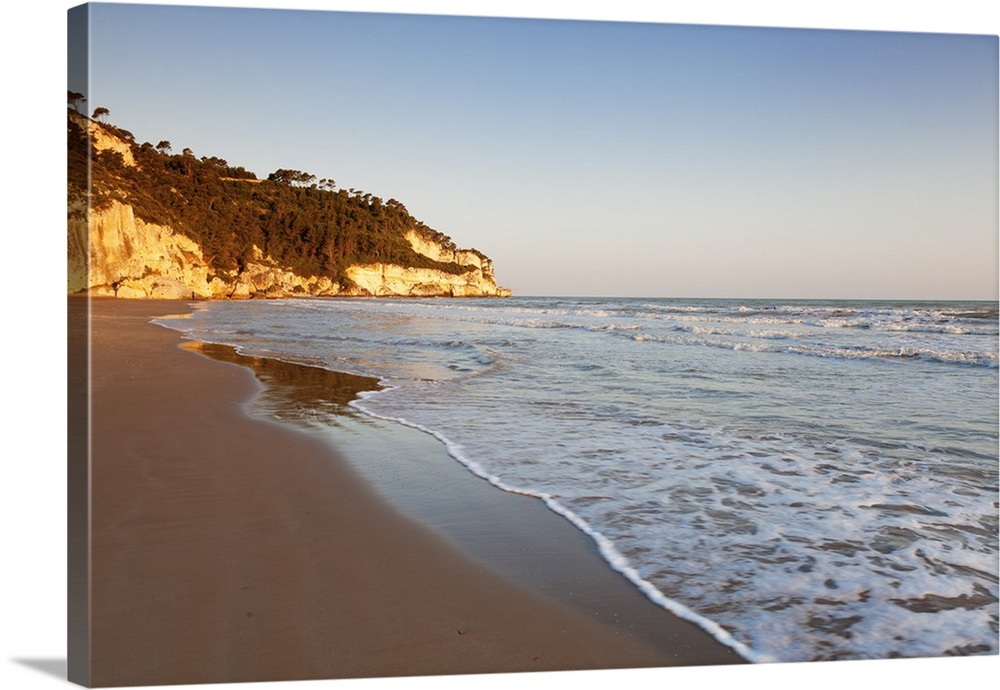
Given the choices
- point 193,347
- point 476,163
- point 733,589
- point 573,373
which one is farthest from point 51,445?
point 193,347

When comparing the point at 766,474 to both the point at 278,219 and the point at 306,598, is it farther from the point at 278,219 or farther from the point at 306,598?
the point at 278,219

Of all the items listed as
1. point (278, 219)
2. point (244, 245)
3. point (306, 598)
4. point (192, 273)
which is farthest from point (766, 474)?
point (278, 219)

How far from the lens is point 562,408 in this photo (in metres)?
5.54

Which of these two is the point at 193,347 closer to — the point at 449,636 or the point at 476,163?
the point at 476,163

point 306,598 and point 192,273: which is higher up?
point 192,273

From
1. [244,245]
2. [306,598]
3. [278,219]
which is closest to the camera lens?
[306,598]

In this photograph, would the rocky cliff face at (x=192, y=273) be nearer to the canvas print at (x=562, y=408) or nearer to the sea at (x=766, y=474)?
the canvas print at (x=562, y=408)

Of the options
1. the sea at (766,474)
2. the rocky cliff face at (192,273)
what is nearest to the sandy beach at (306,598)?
the sea at (766,474)

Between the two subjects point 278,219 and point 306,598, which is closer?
point 306,598

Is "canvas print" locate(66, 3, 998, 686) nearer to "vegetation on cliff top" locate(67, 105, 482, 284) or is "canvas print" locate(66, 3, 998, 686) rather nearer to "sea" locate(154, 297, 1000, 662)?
"sea" locate(154, 297, 1000, 662)

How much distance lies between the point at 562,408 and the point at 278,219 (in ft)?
145

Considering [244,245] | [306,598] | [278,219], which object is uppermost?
[278,219]

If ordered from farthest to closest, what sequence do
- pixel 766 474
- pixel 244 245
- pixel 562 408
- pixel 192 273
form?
pixel 244 245, pixel 192 273, pixel 562 408, pixel 766 474

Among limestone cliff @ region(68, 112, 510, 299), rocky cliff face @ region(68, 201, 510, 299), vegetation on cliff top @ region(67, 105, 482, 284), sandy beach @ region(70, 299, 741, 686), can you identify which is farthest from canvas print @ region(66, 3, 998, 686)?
vegetation on cliff top @ region(67, 105, 482, 284)
